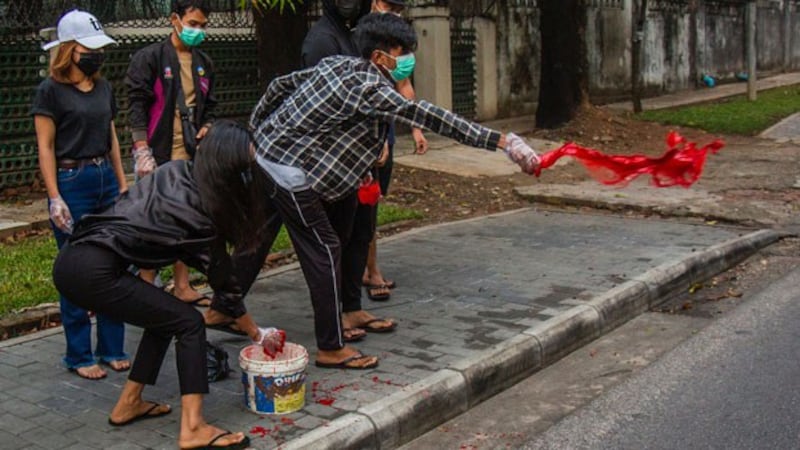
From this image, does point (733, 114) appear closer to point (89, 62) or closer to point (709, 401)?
point (709, 401)

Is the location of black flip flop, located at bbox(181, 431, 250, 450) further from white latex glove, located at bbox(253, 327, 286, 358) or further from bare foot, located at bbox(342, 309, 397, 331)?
bare foot, located at bbox(342, 309, 397, 331)

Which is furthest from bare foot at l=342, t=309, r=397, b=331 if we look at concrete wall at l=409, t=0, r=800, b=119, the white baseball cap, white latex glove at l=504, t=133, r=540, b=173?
concrete wall at l=409, t=0, r=800, b=119

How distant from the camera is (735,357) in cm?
563

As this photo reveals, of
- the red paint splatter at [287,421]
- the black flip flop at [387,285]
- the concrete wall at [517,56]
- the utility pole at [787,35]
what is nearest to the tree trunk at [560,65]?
the concrete wall at [517,56]

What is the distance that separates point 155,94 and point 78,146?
1.11m

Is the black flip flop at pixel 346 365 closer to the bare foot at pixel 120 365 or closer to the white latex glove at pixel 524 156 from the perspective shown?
the bare foot at pixel 120 365

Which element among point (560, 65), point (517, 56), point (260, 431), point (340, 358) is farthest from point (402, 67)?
point (517, 56)

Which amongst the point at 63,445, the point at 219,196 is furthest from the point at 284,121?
the point at 63,445

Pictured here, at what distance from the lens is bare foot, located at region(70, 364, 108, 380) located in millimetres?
5137

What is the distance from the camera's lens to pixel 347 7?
608cm

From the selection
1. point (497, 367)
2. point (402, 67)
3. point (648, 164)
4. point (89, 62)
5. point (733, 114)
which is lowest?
point (497, 367)

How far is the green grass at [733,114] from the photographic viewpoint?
16.3 m

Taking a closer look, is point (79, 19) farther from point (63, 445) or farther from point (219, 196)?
point (63, 445)

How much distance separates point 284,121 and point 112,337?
156 centimetres
